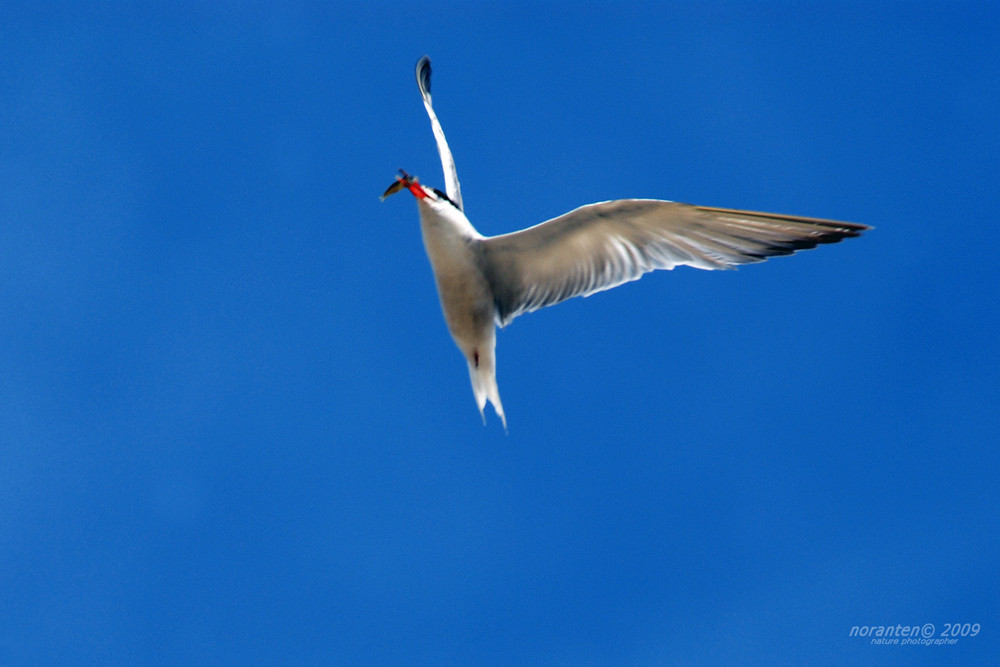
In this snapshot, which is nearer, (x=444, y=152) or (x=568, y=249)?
(x=568, y=249)

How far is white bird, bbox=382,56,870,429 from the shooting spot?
650 cm

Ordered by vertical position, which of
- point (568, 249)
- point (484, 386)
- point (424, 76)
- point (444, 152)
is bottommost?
point (484, 386)

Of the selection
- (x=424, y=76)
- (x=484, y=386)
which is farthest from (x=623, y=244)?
(x=424, y=76)

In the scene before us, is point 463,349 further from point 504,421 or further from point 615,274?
point 615,274

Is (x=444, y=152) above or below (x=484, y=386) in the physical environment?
above

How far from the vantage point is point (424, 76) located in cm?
903

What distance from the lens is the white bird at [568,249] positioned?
6.50 meters

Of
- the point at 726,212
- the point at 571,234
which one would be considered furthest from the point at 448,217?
the point at 726,212

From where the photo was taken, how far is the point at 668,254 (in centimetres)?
686

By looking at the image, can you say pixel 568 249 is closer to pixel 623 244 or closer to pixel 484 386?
pixel 623 244

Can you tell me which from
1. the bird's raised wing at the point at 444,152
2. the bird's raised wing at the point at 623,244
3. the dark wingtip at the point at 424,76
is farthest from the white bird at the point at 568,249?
the dark wingtip at the point at 424,76

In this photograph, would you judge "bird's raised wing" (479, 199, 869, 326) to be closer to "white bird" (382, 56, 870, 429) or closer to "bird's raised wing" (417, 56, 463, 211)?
"white bird" (382, 56, 870, 429)

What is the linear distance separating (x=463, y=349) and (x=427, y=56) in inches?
141

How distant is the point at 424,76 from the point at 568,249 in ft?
10.2
